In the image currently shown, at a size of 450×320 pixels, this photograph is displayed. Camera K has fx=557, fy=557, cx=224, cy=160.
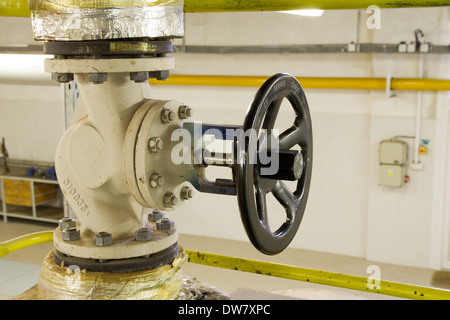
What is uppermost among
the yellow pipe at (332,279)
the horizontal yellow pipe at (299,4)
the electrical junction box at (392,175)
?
the horizontal yellow pipe at (299,4)

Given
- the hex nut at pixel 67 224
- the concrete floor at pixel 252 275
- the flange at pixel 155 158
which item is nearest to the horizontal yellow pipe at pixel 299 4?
the flange at pixel 155 158

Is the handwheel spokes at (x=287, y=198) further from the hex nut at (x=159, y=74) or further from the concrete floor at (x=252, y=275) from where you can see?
the concrete floor at (x=252, y=275)

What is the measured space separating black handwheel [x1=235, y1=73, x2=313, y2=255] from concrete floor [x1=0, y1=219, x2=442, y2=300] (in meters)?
4.37

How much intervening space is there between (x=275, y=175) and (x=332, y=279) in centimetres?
89

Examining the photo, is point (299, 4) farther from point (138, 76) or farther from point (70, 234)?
point (70, 234)

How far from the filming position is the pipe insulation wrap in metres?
0.88

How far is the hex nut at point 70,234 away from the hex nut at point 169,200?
0.18 meters

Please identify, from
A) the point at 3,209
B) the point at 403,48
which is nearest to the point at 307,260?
the point at 403,48

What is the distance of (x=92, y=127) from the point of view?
3.35 ft

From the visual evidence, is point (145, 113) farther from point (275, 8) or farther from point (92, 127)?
point (275, 8)

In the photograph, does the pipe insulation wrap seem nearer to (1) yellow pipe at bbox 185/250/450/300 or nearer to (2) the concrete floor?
(1) yellow pipe at bbox 185/250/450/300

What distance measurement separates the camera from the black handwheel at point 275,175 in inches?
36.0

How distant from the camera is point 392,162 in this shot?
21.7 ft

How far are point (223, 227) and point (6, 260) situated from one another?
290 centimetres
